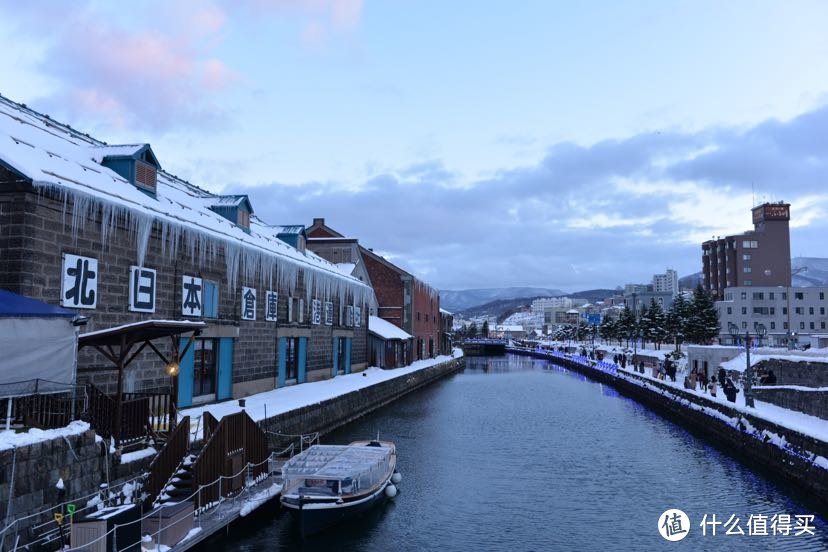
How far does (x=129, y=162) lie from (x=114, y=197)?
4.59 m

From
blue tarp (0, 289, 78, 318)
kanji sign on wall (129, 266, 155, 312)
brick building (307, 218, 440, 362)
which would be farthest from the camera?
brick building (307, 218, 440, 362)

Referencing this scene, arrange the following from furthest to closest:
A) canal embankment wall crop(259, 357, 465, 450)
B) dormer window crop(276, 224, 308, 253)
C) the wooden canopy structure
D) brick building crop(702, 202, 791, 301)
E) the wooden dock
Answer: brick building crop(702, 202, 791, 301)
dormer window crop(276, 224, 308, 253)
canal embankment wall crop(259, 357, 465, 450)
the wooden canopy structure
the wooden dock

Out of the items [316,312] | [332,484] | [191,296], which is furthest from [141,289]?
[316,312]

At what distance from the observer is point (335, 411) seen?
33438 mm

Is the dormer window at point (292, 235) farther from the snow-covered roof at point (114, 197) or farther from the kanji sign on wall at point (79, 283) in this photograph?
the kanji sign on wall at point (79, 283)

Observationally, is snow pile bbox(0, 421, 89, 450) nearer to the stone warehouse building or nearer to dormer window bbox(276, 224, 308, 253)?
the stone warehouse building

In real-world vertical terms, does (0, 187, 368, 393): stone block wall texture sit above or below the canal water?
above

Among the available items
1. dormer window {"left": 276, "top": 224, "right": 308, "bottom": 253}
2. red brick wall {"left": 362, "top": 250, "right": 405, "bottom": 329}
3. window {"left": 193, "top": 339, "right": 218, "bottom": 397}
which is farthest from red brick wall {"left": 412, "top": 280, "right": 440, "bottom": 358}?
window {"left": 193, "top": 339, "right": 218, "bottom": 397}

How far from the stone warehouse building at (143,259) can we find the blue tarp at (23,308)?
88.9 inches

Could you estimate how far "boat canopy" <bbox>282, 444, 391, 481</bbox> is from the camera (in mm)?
18922

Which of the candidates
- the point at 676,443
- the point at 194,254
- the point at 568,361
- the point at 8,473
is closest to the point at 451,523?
the point at 8,473

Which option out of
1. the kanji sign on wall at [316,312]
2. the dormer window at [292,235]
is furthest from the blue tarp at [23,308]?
the dormer window at [292,235]

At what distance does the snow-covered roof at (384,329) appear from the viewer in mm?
60219

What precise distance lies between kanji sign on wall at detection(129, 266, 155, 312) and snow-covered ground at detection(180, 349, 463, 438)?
454 cm
